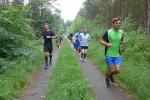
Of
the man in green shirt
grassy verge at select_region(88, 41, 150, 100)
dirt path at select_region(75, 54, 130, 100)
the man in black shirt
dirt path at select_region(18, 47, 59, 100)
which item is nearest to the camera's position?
grassy verge at select_region(88, 41, 150, 100)

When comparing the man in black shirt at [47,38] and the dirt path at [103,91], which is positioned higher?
the man in black shirt at [47,38]

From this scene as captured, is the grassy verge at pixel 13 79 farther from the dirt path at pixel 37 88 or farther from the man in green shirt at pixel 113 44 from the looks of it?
the man in green shirt at pixel 113 44

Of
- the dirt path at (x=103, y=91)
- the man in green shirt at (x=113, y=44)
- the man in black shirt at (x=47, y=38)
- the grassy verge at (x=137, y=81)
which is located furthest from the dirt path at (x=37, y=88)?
the grassy verge at (x=137, y=81)

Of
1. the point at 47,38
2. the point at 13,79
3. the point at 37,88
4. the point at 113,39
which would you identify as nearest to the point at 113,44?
the point at 113,39

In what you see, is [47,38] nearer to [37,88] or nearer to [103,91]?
[37,88]

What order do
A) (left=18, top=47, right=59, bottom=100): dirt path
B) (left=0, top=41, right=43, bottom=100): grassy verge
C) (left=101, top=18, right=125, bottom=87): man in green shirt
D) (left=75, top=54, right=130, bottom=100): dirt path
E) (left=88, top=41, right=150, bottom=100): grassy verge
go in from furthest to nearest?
(left=101, top=18, right=125, bottom=87): man in green shirt < (left=18, top=47, right=59, bottom=100): dirt path < (left=75, top=54, right=130, bottom=100): dirt path < (left=0, top=41, right=43, bottom=100): grassy verge < (left=88, top=41, right=150, bottom=100): grassy verge

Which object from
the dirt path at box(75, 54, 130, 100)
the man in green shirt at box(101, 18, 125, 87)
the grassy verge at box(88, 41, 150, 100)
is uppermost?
the man in green shirt at box(101, 18, 125, 87)

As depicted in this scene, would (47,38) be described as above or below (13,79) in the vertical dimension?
above

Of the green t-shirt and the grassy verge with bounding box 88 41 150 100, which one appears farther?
the green t-shirt

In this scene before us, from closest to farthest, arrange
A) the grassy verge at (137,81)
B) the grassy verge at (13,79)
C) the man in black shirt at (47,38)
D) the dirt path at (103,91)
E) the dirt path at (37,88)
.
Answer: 1. the grassy verge at (137,81)
2. the grassy verge at (13,79)
3. the dirt path at (103,91)
4. the dirt path at (37,88)
5. the man in black shirt at (47,38)

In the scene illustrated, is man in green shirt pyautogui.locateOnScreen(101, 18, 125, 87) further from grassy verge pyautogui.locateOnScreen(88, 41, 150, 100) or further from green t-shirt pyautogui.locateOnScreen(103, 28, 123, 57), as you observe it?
grassy verge pyautogui.locateOnScreen(88, 41, 150, 100)

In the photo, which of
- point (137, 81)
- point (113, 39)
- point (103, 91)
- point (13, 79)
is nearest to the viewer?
point (113, 39)

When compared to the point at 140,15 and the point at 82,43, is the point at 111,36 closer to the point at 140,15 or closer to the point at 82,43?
the point at 82,43

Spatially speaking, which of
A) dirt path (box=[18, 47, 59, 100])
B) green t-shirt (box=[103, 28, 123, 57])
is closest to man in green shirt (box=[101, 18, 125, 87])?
green t-shirt (box=[103, 28, 123, 57])
